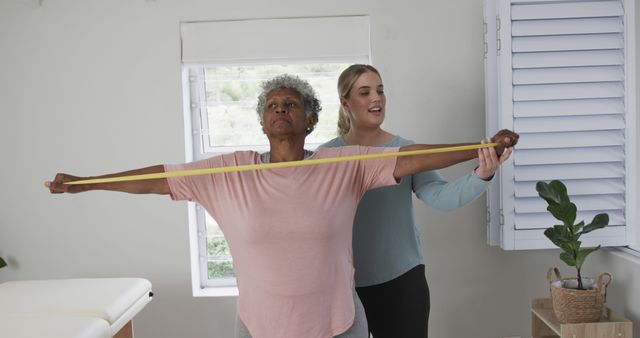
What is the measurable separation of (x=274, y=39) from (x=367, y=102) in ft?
3.86

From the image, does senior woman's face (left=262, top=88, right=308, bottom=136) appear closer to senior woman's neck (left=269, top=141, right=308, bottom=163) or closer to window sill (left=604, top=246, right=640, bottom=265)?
senior woman's neck (left=269, top=141, right=308, bottom=163)

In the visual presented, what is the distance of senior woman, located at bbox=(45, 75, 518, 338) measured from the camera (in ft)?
6.15

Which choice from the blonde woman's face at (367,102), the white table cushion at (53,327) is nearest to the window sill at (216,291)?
the white table cushion at (53,327)

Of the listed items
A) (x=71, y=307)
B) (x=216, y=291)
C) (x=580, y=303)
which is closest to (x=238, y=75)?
(x=216, y=291)

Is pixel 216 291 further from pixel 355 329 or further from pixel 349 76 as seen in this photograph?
pixel 355 329

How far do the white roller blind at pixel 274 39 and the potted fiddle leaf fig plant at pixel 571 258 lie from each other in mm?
1200

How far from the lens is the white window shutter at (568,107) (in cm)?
315

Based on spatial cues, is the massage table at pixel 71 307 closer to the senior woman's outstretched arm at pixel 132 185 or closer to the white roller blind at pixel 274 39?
the senior woman's outstretched arm at pixel 132 185

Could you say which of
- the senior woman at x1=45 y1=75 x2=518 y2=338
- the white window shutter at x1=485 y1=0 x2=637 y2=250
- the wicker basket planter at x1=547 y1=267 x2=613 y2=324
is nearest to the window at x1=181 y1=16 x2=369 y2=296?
the white window shutter at x1=485 y1=0 x2=637 y2=250

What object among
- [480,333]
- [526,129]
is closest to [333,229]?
[526,129]

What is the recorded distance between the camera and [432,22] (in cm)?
351

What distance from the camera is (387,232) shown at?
2.43 metres

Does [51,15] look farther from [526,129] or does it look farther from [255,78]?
[526,129]

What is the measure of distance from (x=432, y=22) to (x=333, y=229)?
6.30 feet
